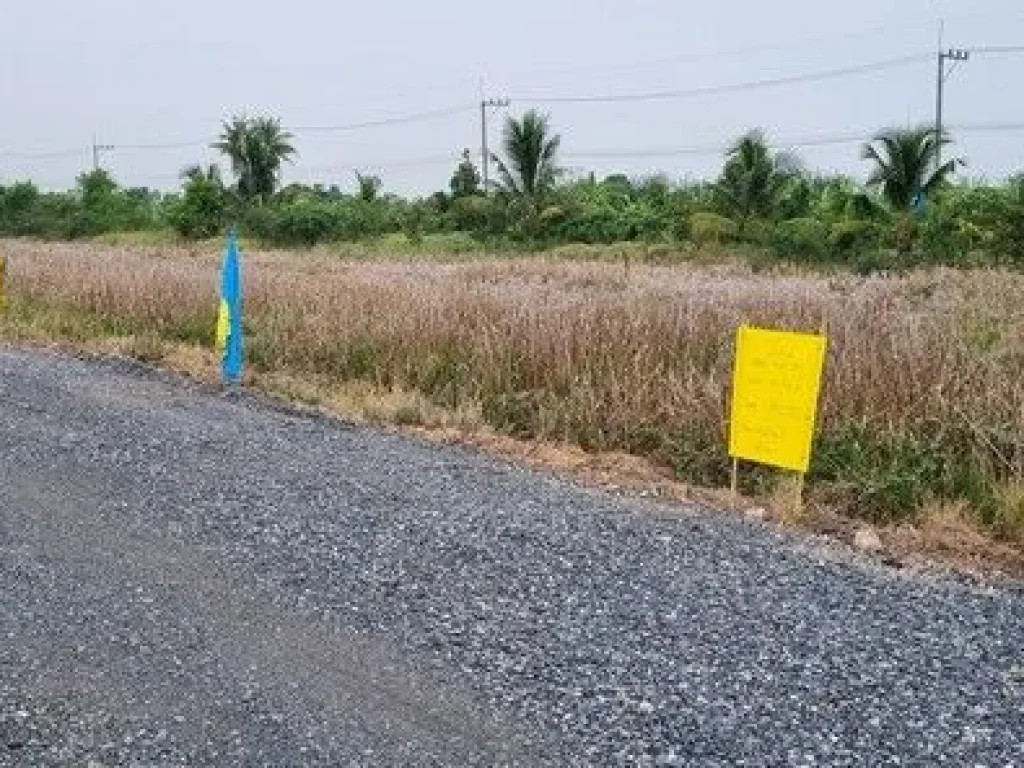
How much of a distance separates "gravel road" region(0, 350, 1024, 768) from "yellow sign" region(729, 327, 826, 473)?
0.52 meters

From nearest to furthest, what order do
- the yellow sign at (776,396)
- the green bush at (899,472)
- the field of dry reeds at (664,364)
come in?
1. the yellow sign at (776,396)
2. the green bush at (899,472)
3. the field of dry reeds at (664,364)

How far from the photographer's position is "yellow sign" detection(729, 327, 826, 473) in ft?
19.1

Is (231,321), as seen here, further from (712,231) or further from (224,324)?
(712,231)

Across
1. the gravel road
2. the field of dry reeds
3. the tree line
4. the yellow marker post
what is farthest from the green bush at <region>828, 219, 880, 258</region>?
the gravel road

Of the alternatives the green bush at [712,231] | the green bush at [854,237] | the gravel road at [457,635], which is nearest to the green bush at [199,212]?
the green bush at [712,231]

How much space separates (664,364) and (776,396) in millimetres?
2450

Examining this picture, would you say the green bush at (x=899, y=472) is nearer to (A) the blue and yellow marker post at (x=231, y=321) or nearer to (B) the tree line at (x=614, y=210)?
(A) the blue and yellow marker post at (x=231, y=321)

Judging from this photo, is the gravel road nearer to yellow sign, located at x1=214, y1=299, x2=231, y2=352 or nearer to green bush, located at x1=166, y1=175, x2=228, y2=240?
yellow sign, located at x1=214, y1=299, x2=231, y2=352

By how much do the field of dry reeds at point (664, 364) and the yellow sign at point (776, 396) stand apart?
41cm

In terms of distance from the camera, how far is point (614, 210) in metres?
43.3

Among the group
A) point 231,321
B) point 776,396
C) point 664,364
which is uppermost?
point 231,321

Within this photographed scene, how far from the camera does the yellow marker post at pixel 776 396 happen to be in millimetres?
5816

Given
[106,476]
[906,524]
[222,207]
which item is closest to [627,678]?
[906,524]

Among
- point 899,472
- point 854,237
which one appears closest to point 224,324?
point 899,472
